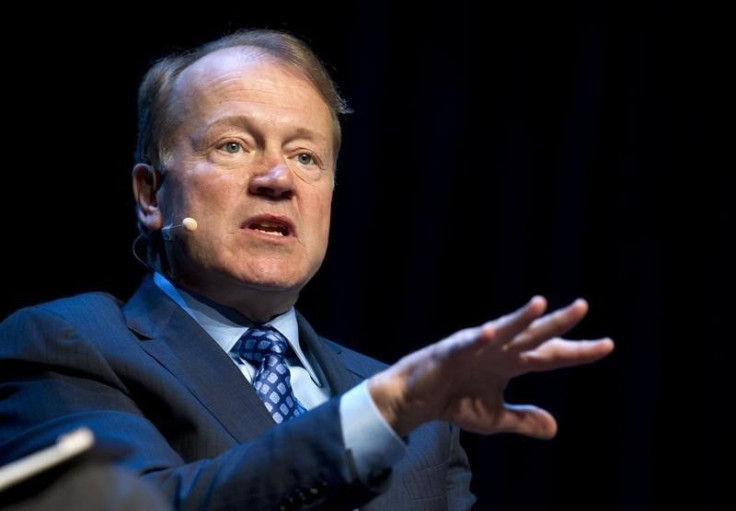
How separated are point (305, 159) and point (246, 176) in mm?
203

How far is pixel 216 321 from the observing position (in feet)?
7.39

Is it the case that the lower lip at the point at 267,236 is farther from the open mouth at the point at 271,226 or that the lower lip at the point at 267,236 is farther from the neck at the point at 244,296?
the neck at the point at 244,296

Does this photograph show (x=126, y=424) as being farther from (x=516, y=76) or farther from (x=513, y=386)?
(x=516, y=76)

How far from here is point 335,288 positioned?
311 cm

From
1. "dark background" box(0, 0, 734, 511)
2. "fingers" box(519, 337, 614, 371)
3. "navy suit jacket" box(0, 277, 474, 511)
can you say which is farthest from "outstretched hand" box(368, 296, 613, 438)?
"dark background" box(0, 0, 734, 511)

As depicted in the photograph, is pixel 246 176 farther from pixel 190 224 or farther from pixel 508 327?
pixel 508 327

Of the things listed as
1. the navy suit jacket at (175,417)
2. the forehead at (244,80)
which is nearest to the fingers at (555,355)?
the navy suit jacket at (175,417)

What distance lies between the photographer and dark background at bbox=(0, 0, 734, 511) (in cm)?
282

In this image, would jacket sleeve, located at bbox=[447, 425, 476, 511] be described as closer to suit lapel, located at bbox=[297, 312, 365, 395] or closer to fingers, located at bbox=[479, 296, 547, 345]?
suit lapel, located at bbox=[297, 312, 365, 395]

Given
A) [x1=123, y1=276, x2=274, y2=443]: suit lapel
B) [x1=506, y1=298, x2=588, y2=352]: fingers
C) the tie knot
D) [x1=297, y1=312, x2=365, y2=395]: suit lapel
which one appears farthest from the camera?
[x1=297, y1=312, x2=365, y2=395]: suit lapel

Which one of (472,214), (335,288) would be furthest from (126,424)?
(472,214)

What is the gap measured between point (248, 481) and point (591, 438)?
1708mm

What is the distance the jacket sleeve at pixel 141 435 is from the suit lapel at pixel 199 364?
125 millimetres

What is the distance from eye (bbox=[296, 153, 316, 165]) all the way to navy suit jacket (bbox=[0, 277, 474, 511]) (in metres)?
0.46
